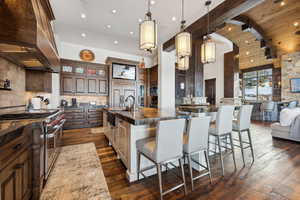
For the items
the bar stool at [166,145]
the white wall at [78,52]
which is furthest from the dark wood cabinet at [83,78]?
the bar stool at [166,145]

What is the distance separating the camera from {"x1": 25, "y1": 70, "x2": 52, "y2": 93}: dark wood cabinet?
3.03 metres

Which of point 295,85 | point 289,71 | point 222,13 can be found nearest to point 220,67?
point 289,71

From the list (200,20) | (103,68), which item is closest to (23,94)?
(103,68)

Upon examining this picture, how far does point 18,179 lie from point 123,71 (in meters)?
4.88

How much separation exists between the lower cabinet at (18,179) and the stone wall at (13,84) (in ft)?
4.81

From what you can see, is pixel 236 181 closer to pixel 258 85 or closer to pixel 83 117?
pixel 83 117

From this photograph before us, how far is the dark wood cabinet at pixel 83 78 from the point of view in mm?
4843

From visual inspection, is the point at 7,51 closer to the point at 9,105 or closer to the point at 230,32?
the point at 9,105

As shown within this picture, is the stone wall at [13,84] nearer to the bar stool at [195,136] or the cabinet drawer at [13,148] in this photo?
the cabinet drawer at [13,148]

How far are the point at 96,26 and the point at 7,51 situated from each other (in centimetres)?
253

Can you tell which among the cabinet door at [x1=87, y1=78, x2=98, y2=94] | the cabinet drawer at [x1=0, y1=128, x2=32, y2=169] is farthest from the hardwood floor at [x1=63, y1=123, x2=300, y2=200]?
the cabinet door at [x1=87, y1=78, x2=98, y2=94]

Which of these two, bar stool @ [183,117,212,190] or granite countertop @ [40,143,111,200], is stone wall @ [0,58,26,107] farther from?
bar stool @ [183,117,212,190]

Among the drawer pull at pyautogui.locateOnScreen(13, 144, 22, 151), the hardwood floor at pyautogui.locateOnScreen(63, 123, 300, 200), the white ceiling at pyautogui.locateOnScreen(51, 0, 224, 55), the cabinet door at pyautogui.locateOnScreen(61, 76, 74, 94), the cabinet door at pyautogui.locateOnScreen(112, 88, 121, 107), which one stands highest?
the white ceiling at pyautogui.locateOnScreen(51, 0, 224, 55)

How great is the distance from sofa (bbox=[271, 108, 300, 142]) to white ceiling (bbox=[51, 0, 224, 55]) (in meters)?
3.67
